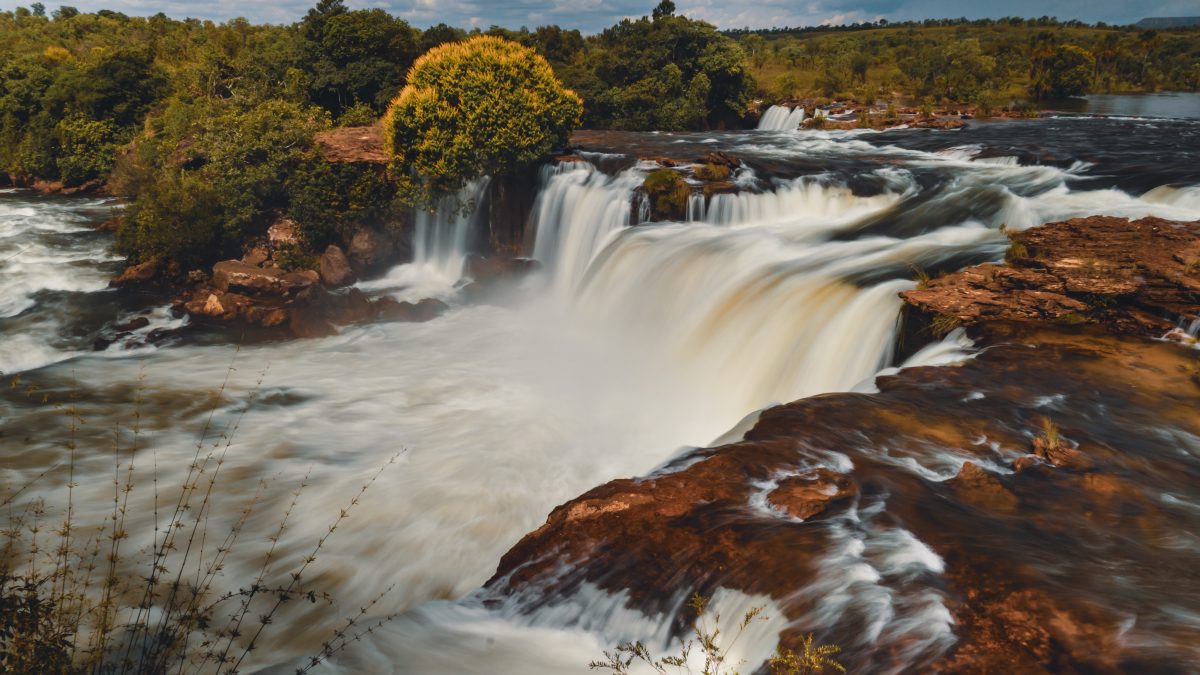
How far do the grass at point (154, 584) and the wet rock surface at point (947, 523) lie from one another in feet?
9.47

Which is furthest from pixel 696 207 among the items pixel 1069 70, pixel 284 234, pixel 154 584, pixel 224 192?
pixel 1069 70

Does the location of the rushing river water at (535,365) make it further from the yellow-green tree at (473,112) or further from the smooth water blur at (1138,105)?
the smooth water blur at (1138,105)

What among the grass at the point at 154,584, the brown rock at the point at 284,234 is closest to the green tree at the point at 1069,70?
the brown rock at the point at 284,234

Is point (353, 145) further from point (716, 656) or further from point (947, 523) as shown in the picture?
point (716, 656)

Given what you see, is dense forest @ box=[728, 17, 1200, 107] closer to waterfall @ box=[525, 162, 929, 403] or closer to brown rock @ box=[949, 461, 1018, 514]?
waterfall @ box=[525, 162, 929, 403]

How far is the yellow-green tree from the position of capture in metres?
24.8

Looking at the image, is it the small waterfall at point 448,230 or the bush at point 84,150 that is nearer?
the small waterfall at point 448,230

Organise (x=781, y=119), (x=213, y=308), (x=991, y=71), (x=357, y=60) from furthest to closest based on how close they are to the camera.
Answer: (x=991, y=71), (x=781, y=119), (x=357, y=60), (x=213, y=308)

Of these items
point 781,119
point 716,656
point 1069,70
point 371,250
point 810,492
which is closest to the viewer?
point 716,656

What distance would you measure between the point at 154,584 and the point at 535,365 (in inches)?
544

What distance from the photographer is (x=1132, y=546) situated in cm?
683

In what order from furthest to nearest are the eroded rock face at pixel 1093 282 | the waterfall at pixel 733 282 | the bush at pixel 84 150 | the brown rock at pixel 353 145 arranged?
the bush at pixel 84 150 < the brown rock at pixel 353 145 < the waterfall at pixel 733 282 < the eroded rock face at pixel 1093 282

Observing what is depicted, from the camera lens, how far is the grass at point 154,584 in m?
5.46

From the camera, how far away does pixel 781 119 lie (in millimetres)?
47094
